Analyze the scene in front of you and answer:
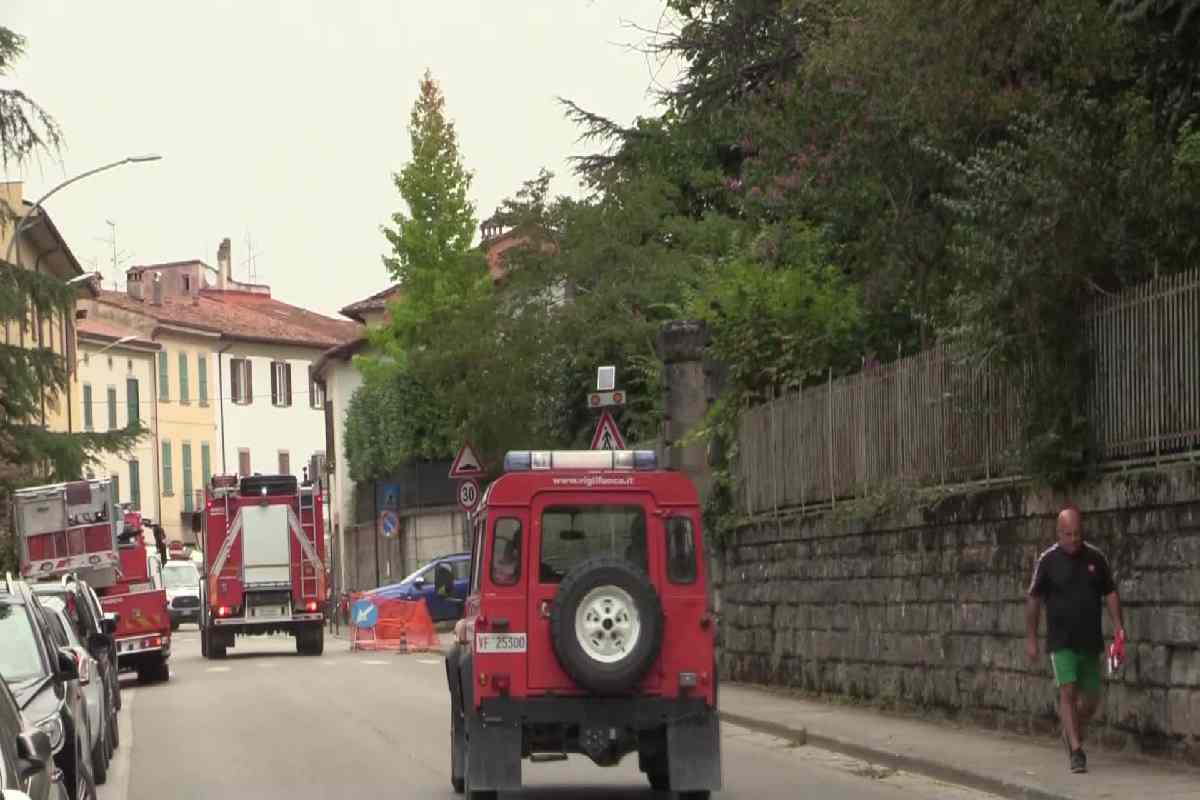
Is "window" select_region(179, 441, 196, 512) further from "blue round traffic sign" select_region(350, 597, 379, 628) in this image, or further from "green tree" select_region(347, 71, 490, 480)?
"blue round traffic sign" select_region(350, 597, 379, 628)

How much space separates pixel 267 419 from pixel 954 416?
82.0m

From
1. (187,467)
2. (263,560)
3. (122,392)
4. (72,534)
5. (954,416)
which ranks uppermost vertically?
(122,392)

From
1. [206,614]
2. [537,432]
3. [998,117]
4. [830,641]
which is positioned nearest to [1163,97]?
[998,117]

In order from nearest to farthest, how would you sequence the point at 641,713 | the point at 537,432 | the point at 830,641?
the point at 641,713 < the point at 830,641 < the point at 537,432

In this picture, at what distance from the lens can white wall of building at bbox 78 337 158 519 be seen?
87812 millimetres

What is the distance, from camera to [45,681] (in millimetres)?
14844

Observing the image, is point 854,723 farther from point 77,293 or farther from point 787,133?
point 77,293

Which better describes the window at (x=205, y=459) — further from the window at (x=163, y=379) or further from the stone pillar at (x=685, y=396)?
the stone pillar at (x=685, y=396)

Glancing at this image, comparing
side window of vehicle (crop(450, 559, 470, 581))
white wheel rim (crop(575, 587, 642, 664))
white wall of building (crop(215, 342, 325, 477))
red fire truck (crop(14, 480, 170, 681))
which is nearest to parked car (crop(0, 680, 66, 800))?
white wheel rim (crop(575, 587, 642, 664))

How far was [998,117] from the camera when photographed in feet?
69.3

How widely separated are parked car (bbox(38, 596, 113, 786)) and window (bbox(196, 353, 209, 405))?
7718 centimetres

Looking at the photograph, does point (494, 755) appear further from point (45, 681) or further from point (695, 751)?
point (45, 681)

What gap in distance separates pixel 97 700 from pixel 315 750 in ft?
8.37

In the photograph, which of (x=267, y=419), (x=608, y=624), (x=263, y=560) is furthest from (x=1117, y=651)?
(x=267, y=419)
